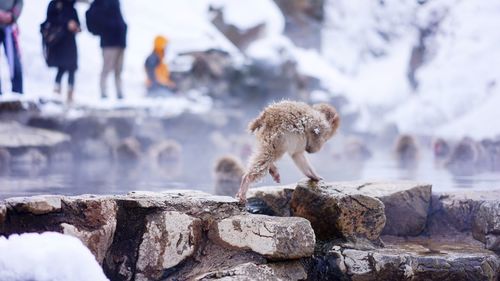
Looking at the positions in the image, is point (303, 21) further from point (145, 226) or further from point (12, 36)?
point (145, 226)

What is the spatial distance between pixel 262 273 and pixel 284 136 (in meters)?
0.74

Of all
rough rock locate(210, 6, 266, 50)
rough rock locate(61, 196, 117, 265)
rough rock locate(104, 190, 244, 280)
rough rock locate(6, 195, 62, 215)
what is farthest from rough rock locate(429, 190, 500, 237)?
rough rock locate(210, 6, 266, 50)

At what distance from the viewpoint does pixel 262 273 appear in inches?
96.7

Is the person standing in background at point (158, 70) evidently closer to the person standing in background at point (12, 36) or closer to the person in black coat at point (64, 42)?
the person in black coat at point (64, 42)

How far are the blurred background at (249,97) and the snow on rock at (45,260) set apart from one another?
1.55 metres

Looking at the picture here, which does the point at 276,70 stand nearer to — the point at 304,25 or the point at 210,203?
the point at 304,25

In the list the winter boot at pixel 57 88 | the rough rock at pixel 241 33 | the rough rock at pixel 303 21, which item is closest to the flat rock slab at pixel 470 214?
the winter boot at pixel 57 88

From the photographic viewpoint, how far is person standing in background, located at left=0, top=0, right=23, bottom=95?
6703 millimetres

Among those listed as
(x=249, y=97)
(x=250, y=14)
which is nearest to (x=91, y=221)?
(x=249, y=97)

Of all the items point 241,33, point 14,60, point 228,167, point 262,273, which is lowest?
point 262,273

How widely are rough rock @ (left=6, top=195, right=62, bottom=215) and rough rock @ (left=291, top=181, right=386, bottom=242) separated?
1226mm

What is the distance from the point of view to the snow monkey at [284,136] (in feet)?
9.47

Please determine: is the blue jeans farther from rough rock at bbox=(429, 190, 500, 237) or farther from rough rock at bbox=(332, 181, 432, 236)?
rough rock at bbox=(429, 190, 500, 237)

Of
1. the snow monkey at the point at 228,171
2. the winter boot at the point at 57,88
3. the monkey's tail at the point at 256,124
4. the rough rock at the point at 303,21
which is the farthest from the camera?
the rough rock at the point at 303,21
